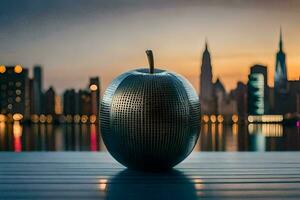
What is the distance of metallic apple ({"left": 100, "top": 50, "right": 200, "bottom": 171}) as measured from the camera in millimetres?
2244

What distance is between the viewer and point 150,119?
88.2 inches

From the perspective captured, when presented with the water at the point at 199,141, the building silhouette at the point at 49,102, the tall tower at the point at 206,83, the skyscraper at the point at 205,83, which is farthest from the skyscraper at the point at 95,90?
the building silhouette at the point at 49,102

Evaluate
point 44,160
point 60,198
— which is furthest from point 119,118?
point 44,160

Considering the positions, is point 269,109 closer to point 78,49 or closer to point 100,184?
point 78,49

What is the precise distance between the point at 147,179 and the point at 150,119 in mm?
281

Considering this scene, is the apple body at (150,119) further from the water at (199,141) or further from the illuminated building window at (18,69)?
the illuminated building window at (18,69)

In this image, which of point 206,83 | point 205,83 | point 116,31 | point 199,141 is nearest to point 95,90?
point 116,31

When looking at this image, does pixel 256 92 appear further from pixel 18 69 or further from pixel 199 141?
pixel 18 69

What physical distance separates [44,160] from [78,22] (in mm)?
4084

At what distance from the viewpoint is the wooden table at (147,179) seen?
1986 millimetres

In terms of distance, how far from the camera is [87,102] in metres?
27.4

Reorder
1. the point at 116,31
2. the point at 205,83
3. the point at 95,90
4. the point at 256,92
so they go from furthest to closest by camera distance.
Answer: the point at 256,92 → the point at 205,83 → the point at 95,90 → the point at 116,31

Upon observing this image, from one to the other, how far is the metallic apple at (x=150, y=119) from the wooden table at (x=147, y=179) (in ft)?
0.38

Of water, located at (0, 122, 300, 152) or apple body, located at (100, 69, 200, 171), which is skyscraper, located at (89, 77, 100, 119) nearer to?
apple body, located at (100, 69, 200, 171)
